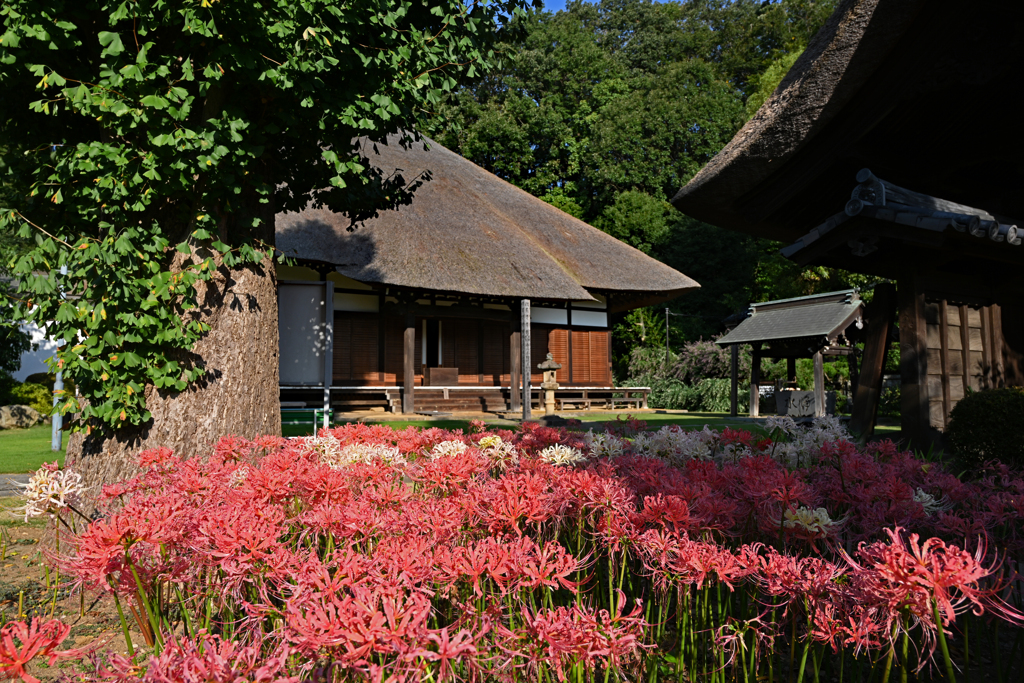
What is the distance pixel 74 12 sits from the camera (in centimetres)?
362

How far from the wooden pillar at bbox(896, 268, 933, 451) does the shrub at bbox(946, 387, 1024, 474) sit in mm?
598

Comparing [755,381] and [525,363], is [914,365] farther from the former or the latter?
[755,381]

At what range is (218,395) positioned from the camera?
4.01m

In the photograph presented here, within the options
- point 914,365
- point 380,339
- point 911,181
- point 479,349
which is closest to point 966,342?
point 914,365

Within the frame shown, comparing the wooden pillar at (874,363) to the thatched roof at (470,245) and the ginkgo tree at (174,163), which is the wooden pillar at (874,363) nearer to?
the ginkgo tree at (174,163)

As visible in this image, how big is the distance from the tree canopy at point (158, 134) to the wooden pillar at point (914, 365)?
432 centimetres

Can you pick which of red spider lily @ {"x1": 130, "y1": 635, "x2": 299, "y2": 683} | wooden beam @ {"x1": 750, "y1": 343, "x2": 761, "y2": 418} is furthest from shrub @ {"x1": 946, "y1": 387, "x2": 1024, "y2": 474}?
wooden beam @ {"x1": 750, "y1": 343, "x2": 761, "y2": 418}

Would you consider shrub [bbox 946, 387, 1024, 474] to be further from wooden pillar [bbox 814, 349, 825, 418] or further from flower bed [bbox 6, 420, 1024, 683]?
wooden pillar [bbox 814, 349, 825, 418]

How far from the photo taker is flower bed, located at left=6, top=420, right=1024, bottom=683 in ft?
3.82

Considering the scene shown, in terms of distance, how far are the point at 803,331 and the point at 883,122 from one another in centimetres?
1153

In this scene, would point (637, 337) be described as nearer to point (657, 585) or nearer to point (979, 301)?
point (979, 301)

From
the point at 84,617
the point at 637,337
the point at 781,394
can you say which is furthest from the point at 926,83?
the point at 637,337

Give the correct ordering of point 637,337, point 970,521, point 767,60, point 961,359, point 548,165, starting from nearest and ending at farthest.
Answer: point 970,521 → point 961,359 → point 637,337 → point 548,165 → point 767,60

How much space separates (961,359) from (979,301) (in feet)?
2.09
